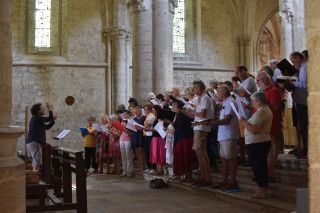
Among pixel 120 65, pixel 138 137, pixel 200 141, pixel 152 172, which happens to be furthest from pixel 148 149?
pixel 120 65

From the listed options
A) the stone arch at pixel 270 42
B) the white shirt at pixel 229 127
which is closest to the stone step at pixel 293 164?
the white shirt at pixel 229 127

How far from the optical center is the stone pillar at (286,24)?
1499cm

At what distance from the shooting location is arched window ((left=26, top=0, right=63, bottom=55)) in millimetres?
18672

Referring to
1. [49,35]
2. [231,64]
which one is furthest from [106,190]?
[231,64]

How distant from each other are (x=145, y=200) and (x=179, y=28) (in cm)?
1463

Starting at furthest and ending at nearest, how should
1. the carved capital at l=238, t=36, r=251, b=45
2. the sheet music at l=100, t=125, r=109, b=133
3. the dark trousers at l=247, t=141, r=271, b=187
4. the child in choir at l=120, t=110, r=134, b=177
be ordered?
1. the carved capital at l=238, t=36, r=251, b=45
2. the sheet music at l=100, t=125, r=109, b=133
3. the child in choir at l=120, t=110, r=134, b=177
4. the dark trousers at l=247, t=141, r=271, b=187

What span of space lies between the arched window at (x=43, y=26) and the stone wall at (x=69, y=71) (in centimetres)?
20

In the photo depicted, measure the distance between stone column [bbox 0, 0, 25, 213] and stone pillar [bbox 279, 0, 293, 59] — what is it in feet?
40.0

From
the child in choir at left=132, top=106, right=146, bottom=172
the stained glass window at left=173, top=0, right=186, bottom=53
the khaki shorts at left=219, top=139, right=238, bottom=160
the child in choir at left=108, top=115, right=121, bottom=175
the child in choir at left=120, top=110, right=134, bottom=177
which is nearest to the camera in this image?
the khaki shorts at left=219, top=139, right=238, bottom=160

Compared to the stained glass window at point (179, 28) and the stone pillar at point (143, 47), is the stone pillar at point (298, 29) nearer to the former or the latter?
the stone pillar at point (143, 47)

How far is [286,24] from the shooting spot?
15180 millimetres

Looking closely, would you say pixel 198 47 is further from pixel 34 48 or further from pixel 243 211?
pixel 243 211

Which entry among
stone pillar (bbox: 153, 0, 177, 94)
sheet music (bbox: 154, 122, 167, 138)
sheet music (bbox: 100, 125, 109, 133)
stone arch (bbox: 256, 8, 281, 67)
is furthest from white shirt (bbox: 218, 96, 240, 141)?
stone arch (bbox: 256, 8, 281, 67)

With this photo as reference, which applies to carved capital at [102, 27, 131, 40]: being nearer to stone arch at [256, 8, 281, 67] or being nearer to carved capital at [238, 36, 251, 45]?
carved capital at [238, 36, 251, 45]
